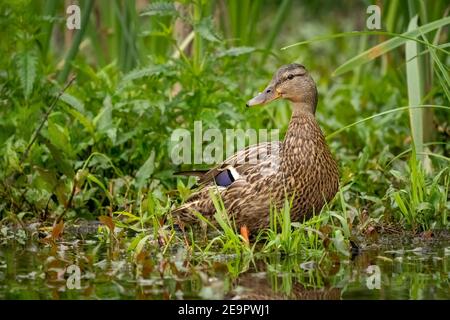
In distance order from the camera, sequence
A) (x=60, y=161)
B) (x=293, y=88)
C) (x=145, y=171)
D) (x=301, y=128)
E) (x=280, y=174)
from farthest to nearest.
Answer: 1. (x=145, y=171)
2. (x=60, y=161)
3. (x=293, y=88)
4. (x=301, y=128)
5. (x=280, y=174)

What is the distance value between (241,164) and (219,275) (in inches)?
59.2

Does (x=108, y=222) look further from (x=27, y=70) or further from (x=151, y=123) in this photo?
(x=151, y=123)

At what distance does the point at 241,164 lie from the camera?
667 cm

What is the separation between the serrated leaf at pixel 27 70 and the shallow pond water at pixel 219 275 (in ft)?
4.08

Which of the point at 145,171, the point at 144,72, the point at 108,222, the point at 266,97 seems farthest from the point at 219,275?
the point at 144,72

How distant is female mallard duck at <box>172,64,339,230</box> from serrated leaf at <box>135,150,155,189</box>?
13.0 inches

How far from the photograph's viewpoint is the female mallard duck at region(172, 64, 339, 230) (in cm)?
641

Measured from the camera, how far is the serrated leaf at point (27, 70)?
688 cm

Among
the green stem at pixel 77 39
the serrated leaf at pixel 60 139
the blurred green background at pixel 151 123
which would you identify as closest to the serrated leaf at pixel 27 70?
the blurred green background at pixel 151 123

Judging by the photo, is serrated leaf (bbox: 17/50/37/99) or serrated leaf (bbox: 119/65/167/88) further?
serrated leaf (bbox: 119/65/167/88)

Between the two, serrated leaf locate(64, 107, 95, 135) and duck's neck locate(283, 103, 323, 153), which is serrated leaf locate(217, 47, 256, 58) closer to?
duck's neck locate(283, 103, 323, 153)

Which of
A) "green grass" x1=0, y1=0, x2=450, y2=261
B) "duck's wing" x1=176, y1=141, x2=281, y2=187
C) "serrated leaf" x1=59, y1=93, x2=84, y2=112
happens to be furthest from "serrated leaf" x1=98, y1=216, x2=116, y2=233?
"serrated leaf" x1=59, y1=93, x2=84, y2=112

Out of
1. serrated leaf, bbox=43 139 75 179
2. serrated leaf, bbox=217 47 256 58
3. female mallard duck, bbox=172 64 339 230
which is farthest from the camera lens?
serrated leaf, bbox=217 47 256 58

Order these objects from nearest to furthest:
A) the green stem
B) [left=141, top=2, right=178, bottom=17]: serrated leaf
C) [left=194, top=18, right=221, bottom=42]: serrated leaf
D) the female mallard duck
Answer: the female mallard duck → [left=141, top=2, right=178, bottom=17]: serrated leaf → [left=194, top=18, right=221, bottom=42]: serrated leaf → the green stem
